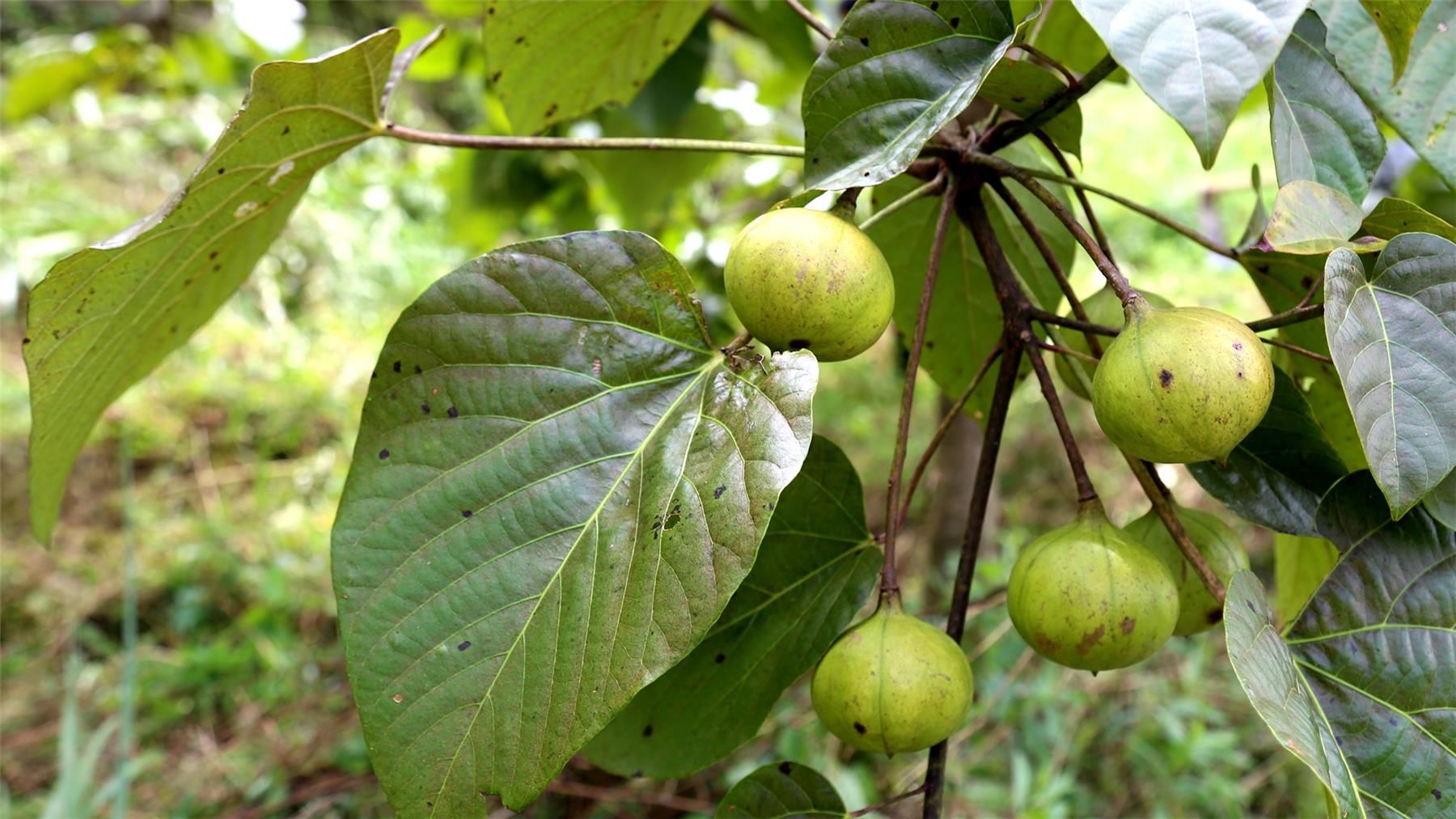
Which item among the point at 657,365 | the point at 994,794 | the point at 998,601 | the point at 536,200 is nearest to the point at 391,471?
the point at 657,365

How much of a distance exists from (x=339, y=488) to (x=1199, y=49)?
8.99 feet

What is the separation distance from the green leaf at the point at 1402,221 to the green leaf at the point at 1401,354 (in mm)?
31

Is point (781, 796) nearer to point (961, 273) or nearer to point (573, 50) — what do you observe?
point (961, 273)

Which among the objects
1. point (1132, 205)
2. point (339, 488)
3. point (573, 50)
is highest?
point (339, 488)

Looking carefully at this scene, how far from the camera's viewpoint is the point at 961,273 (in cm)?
90

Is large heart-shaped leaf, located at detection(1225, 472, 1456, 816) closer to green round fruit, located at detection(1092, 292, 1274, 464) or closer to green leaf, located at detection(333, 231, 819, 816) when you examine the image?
green round fruit, located at detection(1092, 292, 1274, 464)

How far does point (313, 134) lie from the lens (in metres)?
0.80

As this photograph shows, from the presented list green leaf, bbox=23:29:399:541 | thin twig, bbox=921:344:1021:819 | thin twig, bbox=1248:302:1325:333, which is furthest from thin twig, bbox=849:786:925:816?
green leaf, bbox=23:29:399:541

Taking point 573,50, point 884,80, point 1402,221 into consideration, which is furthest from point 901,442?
point 573,50

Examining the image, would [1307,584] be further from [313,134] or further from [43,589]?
[43,589]

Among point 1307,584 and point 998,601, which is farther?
point 998,601

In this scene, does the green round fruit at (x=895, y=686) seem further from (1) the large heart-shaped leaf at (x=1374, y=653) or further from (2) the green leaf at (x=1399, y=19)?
(2) the green leaf at (x=1399, y=19)

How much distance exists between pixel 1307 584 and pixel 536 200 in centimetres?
161

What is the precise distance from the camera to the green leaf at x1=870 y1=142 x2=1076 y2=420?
33.9 inches
